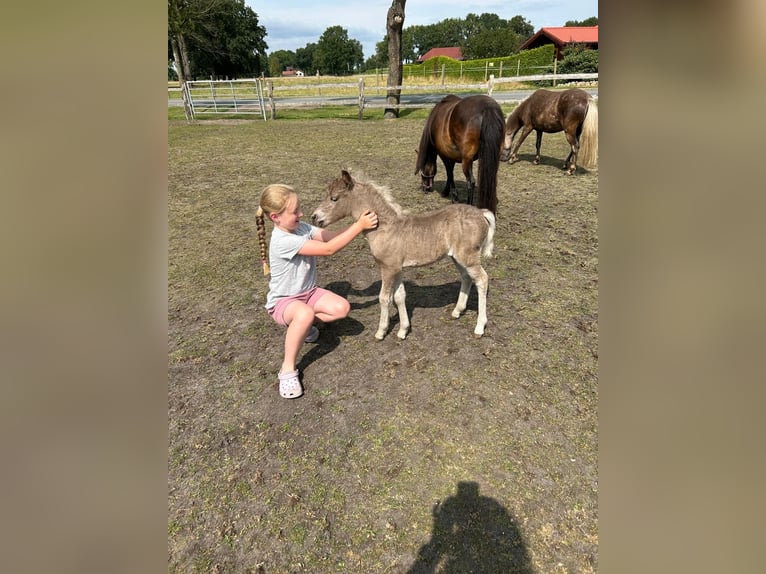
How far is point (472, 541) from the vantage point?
2.31 metres

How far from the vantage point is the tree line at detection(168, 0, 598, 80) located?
35.4 meters

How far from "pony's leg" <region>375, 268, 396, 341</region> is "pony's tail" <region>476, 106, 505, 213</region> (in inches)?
123

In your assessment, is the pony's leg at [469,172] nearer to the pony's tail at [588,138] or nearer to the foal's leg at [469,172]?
the foal's leg at [469,172]

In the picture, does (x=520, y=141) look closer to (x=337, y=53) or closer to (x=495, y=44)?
(x=495, y=44)

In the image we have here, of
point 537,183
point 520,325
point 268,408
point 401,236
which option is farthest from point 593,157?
point 268,408

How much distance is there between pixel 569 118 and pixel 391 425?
28.5ft

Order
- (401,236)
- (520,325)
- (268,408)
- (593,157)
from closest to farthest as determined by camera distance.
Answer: (268,408), (401,236), (520,325), (593,157)

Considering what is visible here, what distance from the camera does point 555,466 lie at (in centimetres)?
272

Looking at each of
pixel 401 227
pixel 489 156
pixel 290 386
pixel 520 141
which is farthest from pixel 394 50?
pixel 290 386

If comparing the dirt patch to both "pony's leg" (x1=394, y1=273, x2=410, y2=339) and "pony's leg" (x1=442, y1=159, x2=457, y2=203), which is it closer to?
"pony's leg" (x1=394, y1=273, x2=410, y2=339)

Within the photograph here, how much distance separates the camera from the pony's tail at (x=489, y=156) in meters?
6.33

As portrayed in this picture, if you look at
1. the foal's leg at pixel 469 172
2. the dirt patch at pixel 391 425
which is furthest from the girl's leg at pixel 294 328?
the foal's leg at pixel 469 172
